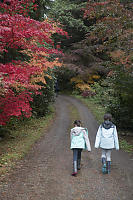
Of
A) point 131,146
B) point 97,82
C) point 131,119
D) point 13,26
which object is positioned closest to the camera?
point 13,26

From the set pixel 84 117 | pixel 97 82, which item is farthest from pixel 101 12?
pixel 97 82

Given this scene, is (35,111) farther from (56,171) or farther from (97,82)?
(97,82)

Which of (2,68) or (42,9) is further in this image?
(42,9)

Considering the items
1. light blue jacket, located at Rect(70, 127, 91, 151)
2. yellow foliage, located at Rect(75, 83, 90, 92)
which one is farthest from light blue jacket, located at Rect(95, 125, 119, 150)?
yellow foliage, located at Rect(75, 83, 90, 92)

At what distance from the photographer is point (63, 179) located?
620 centimetres

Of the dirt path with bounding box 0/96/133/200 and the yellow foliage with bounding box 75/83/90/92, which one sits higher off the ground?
the yellow foliage with bounding box 75/83/90/92

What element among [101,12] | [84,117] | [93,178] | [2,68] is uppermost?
[101,12]

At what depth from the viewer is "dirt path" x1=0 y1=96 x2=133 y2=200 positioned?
5277 millimetres

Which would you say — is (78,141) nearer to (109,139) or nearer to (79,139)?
(79,139)

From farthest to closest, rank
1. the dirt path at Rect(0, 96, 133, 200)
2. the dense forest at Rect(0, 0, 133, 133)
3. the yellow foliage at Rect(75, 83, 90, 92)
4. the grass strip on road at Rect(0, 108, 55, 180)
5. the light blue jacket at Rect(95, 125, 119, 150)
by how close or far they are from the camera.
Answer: the yellow foliage at Rect(75, 83, 90, 92) → the dense forest at Rect(0, 0, 133, 133) → the grass strip on road at Rect(0, 108, 55, 180) → the light blue jacket at Rect(95, 125, 119, 150) → the dirt path at Rect(0, 96, 133, 200)

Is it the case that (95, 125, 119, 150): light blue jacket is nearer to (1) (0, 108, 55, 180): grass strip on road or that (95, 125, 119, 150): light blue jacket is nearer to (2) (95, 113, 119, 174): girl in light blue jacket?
(2) (95, 113, 119, 174): girl in light blue jacket

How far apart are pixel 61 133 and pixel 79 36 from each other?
835 inches

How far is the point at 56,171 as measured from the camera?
22.5 ft

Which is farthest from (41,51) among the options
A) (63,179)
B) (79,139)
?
(63,179)
